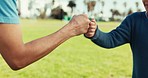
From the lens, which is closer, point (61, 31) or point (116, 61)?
point (61, 31)

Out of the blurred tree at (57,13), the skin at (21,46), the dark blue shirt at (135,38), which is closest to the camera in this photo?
the skin at (21,46)

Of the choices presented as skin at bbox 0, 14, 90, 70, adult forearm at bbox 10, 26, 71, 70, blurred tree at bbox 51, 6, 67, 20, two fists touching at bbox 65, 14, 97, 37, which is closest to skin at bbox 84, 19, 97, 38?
two fists touching at bbox 65, 14, 97, 37

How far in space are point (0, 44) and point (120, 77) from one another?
5.60m

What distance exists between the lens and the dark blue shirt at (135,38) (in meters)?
3.55

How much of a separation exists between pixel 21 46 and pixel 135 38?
1.32m

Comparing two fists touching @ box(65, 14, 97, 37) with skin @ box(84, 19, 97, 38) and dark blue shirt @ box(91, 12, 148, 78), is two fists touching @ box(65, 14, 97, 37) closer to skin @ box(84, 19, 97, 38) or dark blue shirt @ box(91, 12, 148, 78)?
skin @ box(84, 19, 97, 38)

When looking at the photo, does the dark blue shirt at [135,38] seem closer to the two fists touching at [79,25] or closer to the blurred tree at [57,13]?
the two fists touching at [79,25]

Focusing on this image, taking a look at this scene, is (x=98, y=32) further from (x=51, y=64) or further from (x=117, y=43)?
(x=51, y=64)

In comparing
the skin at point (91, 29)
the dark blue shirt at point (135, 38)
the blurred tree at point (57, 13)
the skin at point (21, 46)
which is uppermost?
the skin at point (21, 46)

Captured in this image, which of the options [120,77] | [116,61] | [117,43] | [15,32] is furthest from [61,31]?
[116,61]

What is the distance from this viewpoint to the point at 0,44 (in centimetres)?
264

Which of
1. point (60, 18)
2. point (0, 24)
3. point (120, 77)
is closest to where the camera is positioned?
point (0, 24)

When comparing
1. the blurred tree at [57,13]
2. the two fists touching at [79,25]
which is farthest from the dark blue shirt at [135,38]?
the blurred tree at [57,13]

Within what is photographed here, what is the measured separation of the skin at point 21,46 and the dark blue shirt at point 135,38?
69 cm
